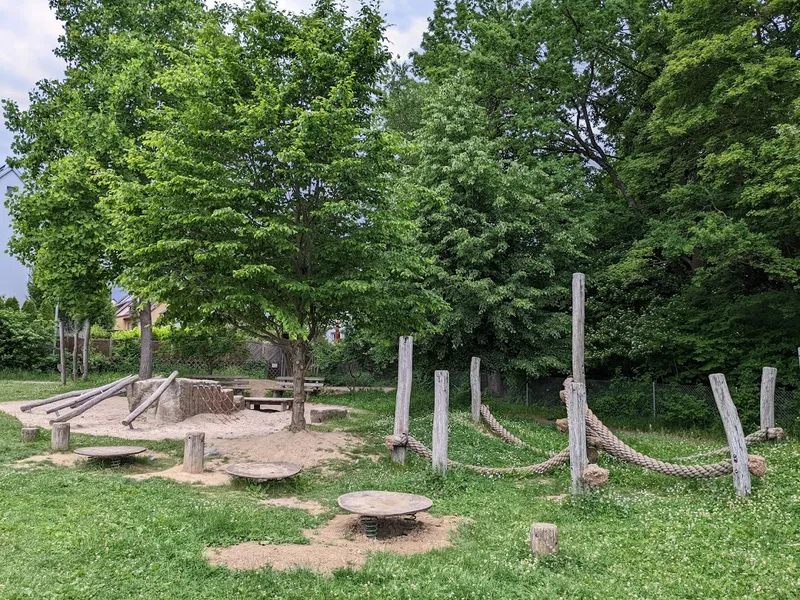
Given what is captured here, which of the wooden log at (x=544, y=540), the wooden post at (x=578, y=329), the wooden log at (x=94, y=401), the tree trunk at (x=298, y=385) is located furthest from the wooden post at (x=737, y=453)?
the wooden log at (x=94, y=401)

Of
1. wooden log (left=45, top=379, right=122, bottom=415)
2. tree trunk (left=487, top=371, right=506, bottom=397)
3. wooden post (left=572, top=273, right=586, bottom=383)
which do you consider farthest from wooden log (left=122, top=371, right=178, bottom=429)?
tree trunk (left=487, top=371, right=506, bottom=397)

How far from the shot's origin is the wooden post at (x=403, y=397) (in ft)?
34.3

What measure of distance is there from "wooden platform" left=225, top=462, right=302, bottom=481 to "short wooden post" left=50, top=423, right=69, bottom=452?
175 inches

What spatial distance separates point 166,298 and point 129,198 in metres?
2.19

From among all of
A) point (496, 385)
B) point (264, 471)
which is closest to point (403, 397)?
point (264, 471)

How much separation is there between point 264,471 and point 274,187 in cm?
524

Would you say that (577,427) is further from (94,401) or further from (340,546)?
(94,401)

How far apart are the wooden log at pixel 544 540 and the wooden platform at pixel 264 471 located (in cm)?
424

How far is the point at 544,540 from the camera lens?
5957 millimetres

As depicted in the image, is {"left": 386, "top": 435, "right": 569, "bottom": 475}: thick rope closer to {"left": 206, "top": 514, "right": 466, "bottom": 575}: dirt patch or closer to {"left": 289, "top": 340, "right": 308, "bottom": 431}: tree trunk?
{"left": 206, "top": 514, "right": 466, "bottom": 575}: dirt patch

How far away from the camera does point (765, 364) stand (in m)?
15.3

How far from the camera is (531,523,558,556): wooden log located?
5.93 metres

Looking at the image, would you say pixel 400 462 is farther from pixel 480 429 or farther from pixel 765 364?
pixel 765 364

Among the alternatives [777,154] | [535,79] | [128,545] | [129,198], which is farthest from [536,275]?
[128,545]
